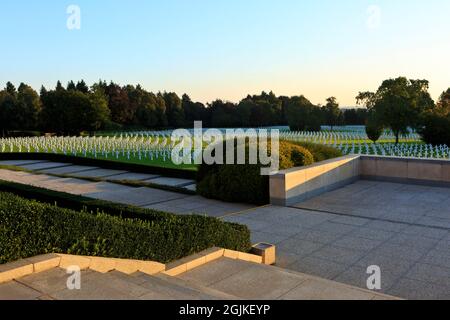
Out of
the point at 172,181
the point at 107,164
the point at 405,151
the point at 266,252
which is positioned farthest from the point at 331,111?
the point at 266,252

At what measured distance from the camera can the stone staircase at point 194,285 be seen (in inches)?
138

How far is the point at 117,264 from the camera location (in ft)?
14.8

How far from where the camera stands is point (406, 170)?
483 inches

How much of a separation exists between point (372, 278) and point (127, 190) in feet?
29.6

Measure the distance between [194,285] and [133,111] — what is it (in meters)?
67.7

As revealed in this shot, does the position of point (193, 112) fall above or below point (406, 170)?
above

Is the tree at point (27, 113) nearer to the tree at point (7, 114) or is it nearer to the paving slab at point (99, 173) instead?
the tree at point (7, 114)

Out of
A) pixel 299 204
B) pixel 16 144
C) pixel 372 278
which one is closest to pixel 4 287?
pixel 372 278

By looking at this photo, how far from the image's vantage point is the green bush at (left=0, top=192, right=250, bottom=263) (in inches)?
172

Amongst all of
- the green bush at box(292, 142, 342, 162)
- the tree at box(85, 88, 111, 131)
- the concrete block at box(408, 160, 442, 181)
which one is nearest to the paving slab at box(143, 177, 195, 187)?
the green bush at box(292, 142, 342, 162)

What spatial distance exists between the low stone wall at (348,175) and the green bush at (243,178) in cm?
32

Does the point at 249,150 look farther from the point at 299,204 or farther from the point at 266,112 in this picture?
the point at 266,112

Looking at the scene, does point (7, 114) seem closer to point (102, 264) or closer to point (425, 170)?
point (425, 170)
